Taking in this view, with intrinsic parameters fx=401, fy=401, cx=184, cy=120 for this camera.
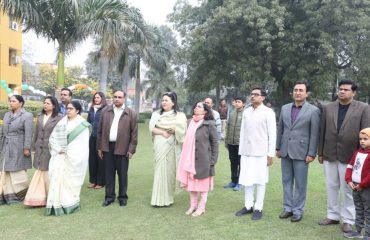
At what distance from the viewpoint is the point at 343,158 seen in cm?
Answer: 483

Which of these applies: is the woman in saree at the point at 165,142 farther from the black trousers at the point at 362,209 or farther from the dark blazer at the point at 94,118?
the black trousers at the point at 362,209

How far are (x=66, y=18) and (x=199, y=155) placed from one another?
7.76 meters

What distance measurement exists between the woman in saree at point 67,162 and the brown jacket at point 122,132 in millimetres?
349

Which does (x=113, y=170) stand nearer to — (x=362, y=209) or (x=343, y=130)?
(x=343, y=130)

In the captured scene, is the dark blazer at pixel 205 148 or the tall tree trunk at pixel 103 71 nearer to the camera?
the dark blazer at pixel 205 148

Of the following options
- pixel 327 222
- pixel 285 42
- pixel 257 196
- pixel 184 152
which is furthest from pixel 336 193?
pixel 285 42

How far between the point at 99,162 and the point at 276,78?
16.7 metres

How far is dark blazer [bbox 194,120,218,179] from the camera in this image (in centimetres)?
561

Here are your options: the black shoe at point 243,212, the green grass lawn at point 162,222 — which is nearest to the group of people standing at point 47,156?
the green grass lawn at point 162,222

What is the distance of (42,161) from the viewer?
595 cm

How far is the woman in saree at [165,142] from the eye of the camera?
6.01 m

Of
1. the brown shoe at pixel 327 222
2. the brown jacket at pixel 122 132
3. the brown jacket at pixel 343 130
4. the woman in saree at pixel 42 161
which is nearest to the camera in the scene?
the brown jacket at pixel 343 130

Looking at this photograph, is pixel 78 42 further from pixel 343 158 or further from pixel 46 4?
pixel 343 158

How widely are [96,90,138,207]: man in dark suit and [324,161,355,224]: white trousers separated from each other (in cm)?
285
